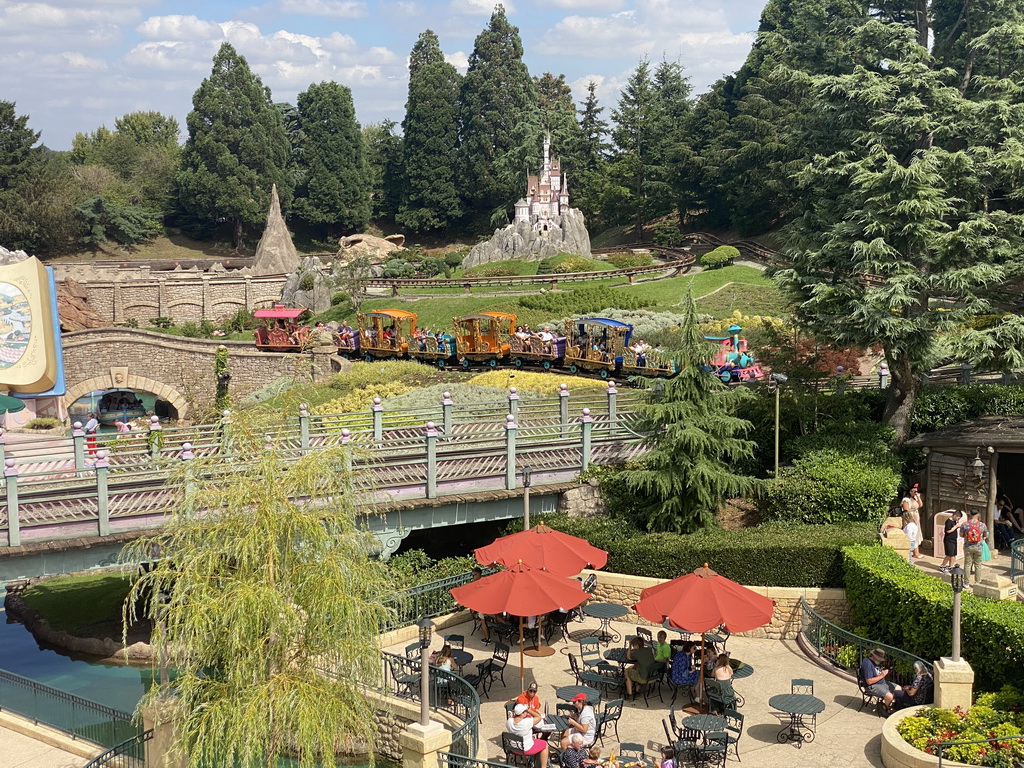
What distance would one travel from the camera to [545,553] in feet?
59.8

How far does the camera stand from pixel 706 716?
48.3ft

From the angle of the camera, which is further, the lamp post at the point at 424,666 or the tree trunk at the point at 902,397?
the tree trunk at the point at 902,397

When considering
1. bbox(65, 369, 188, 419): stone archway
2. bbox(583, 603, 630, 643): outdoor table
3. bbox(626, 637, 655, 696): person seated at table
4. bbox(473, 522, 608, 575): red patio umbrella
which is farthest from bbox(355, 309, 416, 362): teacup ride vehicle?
bbox(626, 637, 655, 696): person seated at table

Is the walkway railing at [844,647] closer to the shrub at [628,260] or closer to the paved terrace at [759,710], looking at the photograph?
the paved terrace at [759,710]

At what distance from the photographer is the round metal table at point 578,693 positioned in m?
15.8

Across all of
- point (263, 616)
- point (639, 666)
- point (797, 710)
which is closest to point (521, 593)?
point (639, 666)

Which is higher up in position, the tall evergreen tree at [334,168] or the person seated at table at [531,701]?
the tall evergreen tree at [334,168]

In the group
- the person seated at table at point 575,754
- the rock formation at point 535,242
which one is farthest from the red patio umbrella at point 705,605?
the rock formation at point 535,242

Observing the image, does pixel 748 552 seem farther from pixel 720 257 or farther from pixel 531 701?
pixel 720 257

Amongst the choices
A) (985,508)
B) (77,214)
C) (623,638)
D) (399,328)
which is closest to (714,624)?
(623,638)

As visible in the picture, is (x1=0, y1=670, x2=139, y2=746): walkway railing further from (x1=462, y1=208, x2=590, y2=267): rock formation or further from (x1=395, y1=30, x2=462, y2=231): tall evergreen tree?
(x1=395, y1=30, x2=462, y2=231): tall evergreen tree

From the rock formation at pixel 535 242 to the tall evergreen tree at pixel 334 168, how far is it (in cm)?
2687

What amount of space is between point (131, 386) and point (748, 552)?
41.0 metres

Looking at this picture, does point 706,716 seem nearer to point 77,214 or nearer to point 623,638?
point 623,638
